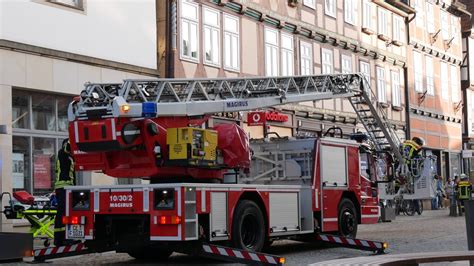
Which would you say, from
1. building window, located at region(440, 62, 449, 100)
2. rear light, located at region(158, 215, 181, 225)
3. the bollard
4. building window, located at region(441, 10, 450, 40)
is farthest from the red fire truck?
building window, located at region(441, 10, 450, 40)

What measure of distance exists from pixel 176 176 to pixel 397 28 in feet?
89.3

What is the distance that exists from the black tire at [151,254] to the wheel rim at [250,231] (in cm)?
156

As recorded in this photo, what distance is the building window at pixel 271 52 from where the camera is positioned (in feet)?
85.0

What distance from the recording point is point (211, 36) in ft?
75.9

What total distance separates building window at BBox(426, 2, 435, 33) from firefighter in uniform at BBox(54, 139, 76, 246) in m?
31.5

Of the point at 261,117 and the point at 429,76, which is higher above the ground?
the point at 429,76

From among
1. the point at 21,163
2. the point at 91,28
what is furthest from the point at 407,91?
the point at 21,163

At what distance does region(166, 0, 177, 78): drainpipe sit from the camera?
2106 centimetres

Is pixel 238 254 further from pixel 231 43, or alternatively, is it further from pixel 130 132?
pixel 231 43

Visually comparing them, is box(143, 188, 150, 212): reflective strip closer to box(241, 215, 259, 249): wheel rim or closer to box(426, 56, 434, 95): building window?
box(241, 215, 259, 249): wheel rim

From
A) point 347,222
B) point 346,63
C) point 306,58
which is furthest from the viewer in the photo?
point 346,63

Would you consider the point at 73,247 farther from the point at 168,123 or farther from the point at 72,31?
the point at 72,31

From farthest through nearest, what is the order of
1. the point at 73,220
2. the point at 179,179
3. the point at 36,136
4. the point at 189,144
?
the point at 36,136, the point at 179,179, the point at 73,220, the point at 189,144

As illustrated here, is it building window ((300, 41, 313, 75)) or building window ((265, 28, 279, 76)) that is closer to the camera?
building window ((265, 28, 279, 76))
